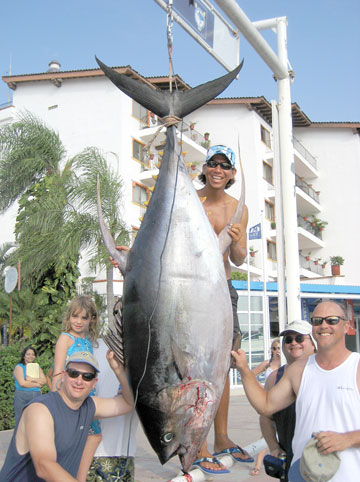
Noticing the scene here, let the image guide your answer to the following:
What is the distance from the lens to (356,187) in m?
27.9

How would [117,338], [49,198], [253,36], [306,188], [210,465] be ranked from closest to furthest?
[117,338], [210,465], [253,36], [49,198], [306,188]

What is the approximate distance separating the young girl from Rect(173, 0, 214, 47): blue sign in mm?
1788

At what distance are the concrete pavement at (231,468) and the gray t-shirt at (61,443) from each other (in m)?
0.71

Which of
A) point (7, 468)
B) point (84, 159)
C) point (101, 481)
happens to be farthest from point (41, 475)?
point (84, 159)

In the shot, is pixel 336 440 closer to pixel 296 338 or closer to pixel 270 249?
pixel 296 338

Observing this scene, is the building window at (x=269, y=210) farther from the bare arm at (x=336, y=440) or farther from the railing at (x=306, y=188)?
the bare arm at (x=336, y=440)

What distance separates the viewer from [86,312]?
299 cm

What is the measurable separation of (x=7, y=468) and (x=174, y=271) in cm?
137

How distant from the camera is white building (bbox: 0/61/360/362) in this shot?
21.0 m

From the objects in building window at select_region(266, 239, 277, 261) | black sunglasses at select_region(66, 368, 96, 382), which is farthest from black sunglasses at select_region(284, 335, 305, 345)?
building window at select_region(266, 239, 277, 261)

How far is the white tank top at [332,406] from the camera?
2.20 meters

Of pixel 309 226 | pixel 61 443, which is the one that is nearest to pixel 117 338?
pixel 61 443

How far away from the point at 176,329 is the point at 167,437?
0.34 m

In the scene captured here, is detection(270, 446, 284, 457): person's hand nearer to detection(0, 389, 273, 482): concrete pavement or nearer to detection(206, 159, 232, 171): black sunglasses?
detection(0, 389, 273, 482): concrete pavement
